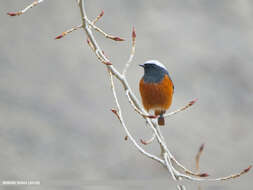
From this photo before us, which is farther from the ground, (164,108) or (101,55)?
(101,55)

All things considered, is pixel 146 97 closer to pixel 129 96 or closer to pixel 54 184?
pixel 129 96

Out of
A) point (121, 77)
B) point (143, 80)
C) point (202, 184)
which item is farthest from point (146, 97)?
point (202, 184)

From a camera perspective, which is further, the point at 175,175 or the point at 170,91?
the point at 170,91

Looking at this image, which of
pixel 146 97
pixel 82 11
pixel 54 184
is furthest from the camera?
pixel 146 97

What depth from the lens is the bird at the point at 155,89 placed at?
113 cm

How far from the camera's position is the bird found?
1.13m

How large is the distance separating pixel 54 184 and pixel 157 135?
0.64 ft

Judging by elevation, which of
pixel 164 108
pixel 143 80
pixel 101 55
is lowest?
pixel 164 108

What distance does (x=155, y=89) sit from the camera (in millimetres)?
1131

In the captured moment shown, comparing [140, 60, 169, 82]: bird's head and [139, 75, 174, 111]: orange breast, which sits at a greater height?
[140, 60, 169, 82]: bird's head

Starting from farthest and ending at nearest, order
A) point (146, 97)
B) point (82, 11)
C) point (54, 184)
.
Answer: point (146, 97), point (82, 11), point (54, 184)

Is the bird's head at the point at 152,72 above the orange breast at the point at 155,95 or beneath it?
above

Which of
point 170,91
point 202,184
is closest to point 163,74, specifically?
point 170,91

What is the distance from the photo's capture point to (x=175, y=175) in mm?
605
